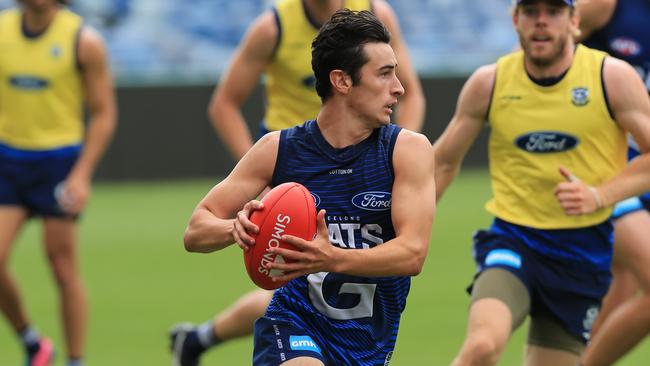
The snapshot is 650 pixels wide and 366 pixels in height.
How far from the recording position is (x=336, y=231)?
5.81 metres

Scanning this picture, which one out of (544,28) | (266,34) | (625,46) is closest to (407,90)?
(266,34)

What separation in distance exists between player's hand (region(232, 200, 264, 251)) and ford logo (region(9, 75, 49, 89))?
4935mm

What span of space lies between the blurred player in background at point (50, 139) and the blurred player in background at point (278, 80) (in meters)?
1.31

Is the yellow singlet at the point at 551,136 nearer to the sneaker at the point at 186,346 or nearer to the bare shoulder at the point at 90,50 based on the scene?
the sneaker at the point at 186,346

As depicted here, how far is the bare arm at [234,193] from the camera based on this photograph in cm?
578

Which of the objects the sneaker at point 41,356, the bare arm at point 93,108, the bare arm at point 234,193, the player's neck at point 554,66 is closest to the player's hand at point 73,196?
the bare arm at point 93,108

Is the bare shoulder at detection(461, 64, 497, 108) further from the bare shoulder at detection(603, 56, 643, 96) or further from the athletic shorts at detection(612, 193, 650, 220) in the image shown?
the athletic shorts at detection(612, 193, 650, 220)

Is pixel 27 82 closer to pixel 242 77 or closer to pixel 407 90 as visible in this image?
pixel 242 77

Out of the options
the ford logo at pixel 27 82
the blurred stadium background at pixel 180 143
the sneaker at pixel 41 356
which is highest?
the ford logo at pixel 27 82

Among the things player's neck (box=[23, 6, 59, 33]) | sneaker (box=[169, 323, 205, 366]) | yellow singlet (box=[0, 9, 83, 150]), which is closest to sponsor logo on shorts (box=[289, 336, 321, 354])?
sneaker (box=[169, 323, 205, 366])

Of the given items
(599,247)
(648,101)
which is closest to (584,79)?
(648,101)

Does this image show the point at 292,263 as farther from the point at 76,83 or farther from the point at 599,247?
the point at 76,83

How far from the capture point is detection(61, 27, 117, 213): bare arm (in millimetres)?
9742

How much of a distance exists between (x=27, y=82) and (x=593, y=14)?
4.03 metres
